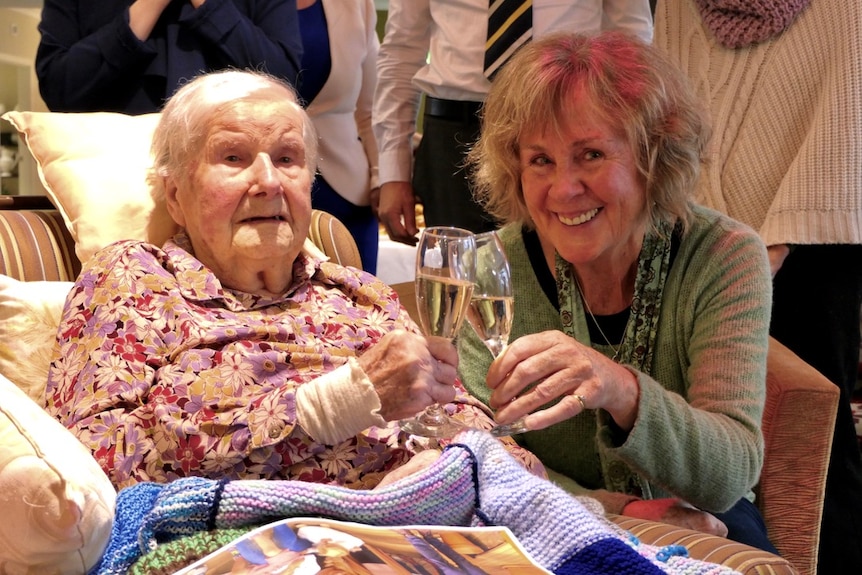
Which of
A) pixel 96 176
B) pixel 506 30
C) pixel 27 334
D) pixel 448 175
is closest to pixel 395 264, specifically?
pixel 448 175

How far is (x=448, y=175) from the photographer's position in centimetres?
241

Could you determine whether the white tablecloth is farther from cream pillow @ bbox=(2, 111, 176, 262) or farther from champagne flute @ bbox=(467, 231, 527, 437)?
champagne flute @ bbox=(467, 231, 527, 437)

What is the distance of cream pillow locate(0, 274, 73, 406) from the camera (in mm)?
1601

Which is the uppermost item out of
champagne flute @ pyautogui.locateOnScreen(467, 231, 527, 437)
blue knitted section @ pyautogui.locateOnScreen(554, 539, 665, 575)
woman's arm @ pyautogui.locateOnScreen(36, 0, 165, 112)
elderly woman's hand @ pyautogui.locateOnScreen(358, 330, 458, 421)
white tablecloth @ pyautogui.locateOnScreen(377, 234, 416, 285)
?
woman's arm @ pyautogui.locateOnScreen(36, 0, 165, 112)

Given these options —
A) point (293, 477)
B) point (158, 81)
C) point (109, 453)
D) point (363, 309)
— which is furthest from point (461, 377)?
point (158, 81)

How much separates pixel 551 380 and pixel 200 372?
1.79ft

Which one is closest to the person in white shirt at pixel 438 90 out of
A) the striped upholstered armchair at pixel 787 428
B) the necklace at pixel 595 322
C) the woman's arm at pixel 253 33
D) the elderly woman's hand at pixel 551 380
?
the woman's arm at pixel 253 33

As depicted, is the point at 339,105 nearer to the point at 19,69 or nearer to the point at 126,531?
the point at 126,531

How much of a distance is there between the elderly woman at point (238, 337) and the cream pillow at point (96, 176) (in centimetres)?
9

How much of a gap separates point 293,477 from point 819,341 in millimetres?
1364

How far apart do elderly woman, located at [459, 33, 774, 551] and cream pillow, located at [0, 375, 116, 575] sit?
0.65m

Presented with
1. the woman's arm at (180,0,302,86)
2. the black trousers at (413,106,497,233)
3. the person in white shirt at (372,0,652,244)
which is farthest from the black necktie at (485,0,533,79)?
the woman's arm at (180,0,302,86)

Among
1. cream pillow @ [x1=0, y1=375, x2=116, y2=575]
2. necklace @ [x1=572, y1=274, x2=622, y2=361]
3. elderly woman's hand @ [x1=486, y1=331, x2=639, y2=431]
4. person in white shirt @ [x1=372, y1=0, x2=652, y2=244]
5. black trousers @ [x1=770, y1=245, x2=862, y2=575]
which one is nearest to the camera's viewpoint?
cream pillow @ [x1=0, y1=375, x2=116, y2=575]

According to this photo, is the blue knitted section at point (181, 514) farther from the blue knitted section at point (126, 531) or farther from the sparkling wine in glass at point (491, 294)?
the sparkling wine in glass at point (491, 294)
